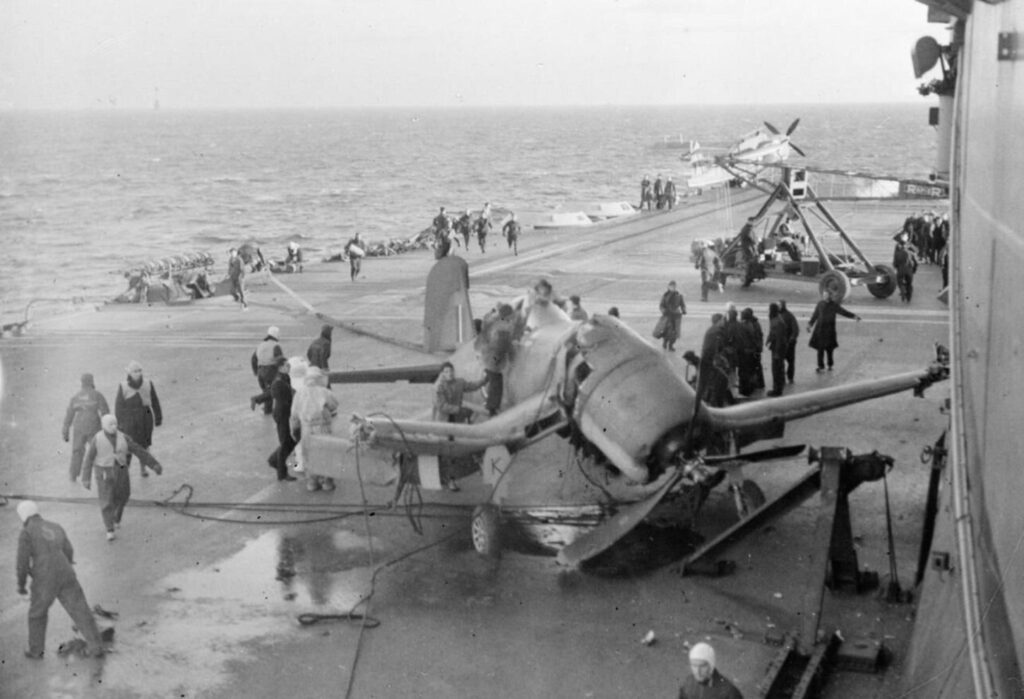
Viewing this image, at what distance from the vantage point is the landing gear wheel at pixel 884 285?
26.8 m

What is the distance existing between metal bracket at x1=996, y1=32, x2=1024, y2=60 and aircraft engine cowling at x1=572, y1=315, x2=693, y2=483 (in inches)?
165

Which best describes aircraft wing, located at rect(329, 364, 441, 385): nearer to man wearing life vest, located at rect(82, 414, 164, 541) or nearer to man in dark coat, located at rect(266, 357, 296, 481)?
man in dark coat, located at rect(266, 357, 296, 481)

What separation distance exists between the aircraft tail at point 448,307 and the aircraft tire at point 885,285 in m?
14.2

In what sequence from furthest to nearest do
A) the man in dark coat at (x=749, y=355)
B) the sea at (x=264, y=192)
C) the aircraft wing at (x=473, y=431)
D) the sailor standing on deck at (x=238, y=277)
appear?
the sea at (x=264, y=192) < the sailor standing on deck at (x=238, y=277) < the man in dark coat at (x=749, y=355) < the aircraft wing at (x=473, y=431)

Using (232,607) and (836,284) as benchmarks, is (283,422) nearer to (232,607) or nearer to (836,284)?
(232,607)

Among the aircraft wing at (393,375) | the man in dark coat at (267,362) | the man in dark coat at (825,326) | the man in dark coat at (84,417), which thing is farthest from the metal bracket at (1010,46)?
the man in dark coat at (825,326)

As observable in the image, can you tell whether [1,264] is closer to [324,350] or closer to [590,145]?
[324,350]

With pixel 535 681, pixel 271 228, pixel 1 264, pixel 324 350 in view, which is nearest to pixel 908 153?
pixel 271 228

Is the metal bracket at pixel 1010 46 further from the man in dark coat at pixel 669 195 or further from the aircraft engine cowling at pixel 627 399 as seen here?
the man in dark coat at pixel 669 195

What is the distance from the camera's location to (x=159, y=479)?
14.1m

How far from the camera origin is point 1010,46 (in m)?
7.00

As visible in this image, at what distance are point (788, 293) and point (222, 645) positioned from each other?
72.7 ft

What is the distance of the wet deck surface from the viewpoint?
352 inches

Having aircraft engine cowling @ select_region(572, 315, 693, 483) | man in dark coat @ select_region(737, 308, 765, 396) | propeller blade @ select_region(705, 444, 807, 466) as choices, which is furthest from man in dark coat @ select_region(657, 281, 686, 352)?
propeller blade @ select_region(705, 444, 807, 466)
